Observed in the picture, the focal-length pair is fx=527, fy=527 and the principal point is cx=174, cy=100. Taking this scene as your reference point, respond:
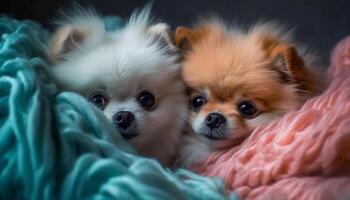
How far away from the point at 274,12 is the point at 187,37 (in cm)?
51

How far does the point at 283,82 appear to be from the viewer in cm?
112

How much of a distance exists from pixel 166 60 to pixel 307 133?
15.9 inches

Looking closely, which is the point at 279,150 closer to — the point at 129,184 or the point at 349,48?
the point at 129,184

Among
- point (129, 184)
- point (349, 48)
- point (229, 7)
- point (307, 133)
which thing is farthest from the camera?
point (229, 7)

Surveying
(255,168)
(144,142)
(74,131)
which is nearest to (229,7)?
(144,142)

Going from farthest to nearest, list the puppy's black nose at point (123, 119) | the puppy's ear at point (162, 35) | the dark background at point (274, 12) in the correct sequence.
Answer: the dark background at point (274, 12) → the puppy's ear at point (162, 35) → the puppy's black nose at point (123, 119)

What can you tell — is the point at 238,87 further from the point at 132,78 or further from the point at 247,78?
the point at 132,78

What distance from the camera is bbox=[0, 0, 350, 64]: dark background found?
1.59m

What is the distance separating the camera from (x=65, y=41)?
1.12 meters

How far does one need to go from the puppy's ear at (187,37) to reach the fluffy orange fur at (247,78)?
0.02 metres

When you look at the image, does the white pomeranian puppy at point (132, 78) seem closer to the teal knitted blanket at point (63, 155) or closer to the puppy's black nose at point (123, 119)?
the puppy's black nose at point (123, 119)

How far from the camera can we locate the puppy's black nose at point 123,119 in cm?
103

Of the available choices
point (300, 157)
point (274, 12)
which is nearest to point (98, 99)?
point (300, 157)

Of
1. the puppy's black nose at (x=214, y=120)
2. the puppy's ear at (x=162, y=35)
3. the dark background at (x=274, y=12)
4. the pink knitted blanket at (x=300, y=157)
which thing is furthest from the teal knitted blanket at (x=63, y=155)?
the dark background at (x=274, y=12)
